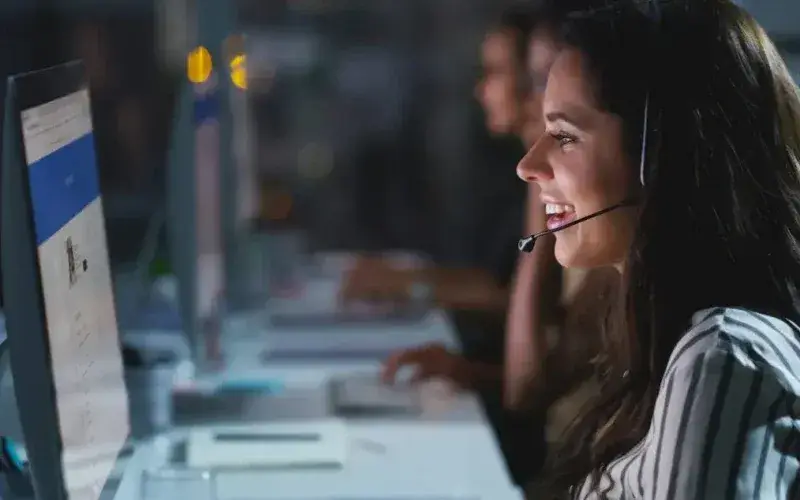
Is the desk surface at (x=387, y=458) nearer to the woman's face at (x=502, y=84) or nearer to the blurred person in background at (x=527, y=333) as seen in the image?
the blurred person in background at (x=527, y=333)

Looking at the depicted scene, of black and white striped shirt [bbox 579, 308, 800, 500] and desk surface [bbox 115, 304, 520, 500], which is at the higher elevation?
black and white striped shirt [bbox 579, 308, 800, 500]

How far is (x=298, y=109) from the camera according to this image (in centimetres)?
317

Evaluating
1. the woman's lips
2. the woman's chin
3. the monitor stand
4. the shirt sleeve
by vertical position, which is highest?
the woman's lips

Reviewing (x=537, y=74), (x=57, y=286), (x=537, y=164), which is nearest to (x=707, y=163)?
(x=537, y=164)

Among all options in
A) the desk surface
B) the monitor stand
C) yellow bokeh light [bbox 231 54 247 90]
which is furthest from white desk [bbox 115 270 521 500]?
yellow bokeh light [bbox 231 54 247 90]

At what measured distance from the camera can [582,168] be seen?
41.5 inches

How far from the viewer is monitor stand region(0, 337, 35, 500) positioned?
90 cm

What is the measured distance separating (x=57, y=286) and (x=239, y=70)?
1.29 metres

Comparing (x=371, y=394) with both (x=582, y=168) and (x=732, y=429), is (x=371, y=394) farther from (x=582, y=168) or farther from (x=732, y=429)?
(x=732, y=429)

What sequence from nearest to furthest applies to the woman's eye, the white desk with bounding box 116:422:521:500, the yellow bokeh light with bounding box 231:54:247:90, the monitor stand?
1. the monitor stand
2. the woman's eye
3. the white desk with bounding box 116:422:521:500
4. the yellow bokeh light with bounding box 231:54:247:90

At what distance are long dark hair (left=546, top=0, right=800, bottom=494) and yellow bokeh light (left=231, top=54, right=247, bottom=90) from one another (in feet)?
4.11

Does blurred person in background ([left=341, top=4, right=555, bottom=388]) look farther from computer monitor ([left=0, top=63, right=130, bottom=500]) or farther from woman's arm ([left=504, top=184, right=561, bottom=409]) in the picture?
computer monitor ([left=0, top=63, right=130, bottom=500])

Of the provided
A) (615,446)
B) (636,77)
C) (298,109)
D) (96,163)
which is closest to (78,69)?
(96,163)

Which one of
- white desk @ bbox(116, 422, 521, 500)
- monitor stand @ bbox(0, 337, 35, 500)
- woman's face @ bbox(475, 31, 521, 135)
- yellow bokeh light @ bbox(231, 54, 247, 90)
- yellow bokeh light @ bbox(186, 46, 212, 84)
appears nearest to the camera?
monitor stand @ bbox(0, 337, 35, 500)
